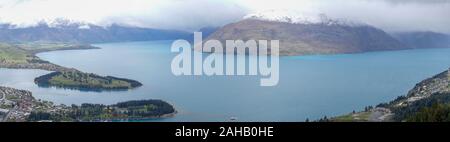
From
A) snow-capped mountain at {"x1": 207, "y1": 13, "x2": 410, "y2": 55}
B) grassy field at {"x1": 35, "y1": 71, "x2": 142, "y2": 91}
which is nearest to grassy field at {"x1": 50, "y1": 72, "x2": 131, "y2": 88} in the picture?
grassy field at {"x1": 35, "y1": 71, "x2": 142, "y2": 91}

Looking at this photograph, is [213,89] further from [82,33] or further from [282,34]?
[282,34]

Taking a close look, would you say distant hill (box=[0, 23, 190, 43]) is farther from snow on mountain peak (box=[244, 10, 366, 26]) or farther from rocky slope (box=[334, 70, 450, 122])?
snow on mountain peak (box=[244, 10, 366, 26])

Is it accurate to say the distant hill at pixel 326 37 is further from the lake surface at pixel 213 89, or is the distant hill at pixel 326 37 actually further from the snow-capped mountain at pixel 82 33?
the snow-capped mountain at pixel 82 33

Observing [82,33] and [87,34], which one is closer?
[87,34]

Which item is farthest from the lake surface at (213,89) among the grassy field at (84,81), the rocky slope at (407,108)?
the rocky slope at (407,108)

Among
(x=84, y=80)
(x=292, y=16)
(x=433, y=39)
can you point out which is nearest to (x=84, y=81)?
(x=84, y=80)
